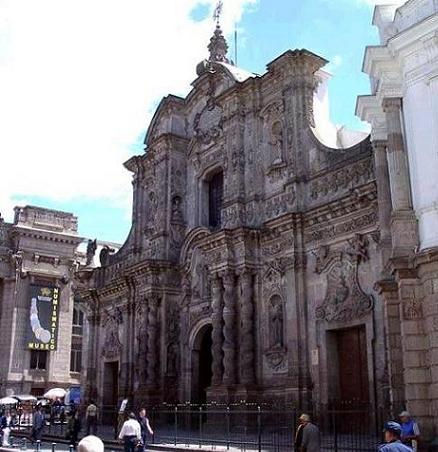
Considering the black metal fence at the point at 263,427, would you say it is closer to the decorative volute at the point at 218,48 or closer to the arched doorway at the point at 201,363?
the arched doorway at the point at 201,363

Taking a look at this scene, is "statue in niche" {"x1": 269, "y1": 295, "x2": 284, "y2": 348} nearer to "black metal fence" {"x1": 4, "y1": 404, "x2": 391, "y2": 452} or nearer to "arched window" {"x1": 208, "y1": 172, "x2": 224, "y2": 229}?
"black metal fence" {"x1": 4, "y1": 404, "x2": 391, "y2": 452}

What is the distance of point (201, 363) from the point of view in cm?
2434

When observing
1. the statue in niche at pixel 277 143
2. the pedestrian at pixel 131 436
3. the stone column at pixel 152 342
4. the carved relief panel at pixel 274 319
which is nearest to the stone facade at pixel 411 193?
the pedestrian at pixel 131 436

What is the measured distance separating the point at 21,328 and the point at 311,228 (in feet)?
87.5

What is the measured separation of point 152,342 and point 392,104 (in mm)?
14743

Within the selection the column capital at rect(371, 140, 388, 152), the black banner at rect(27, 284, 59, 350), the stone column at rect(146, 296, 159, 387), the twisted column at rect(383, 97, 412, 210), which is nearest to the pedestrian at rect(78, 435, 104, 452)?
the twisted column at rect(383, 97, 412, 210)

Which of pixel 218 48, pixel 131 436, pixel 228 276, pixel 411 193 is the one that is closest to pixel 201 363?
pixel 228 276

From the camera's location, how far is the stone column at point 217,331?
2133 centimetres

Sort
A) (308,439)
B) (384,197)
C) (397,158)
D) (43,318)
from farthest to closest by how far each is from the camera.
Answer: (43,318) → (384,197) → (397,158) → (308,439)

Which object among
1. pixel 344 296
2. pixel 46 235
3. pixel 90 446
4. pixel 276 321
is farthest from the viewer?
pixel 46 235

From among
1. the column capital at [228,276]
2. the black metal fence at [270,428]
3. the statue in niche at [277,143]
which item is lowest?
the black metal fence at [270,428]

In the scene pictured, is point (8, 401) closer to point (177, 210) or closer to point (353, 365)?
point (177, 210)

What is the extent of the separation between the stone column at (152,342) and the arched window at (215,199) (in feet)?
12.6

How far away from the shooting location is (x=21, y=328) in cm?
4075
